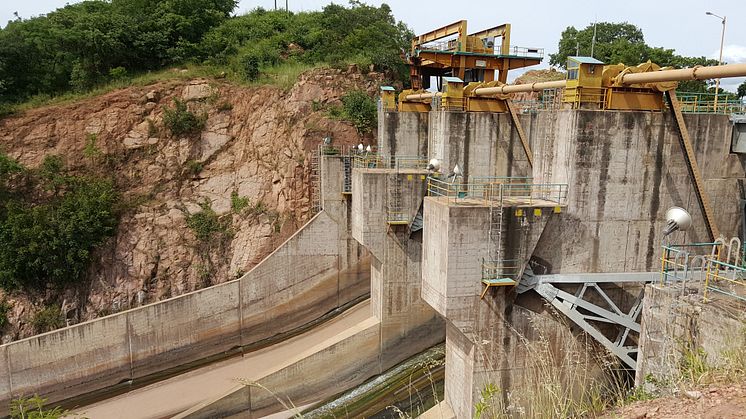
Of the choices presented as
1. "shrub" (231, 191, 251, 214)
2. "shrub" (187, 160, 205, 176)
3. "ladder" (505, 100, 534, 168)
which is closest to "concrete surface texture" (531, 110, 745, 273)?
"ladder" (505, 100, 534, 168)

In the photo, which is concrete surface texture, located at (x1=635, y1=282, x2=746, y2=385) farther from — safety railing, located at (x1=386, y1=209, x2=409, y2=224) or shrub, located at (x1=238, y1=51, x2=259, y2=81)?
shrub, located at (x1=238, y1=51, x2=259, y2=81)

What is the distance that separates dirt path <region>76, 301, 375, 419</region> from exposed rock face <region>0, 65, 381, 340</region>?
144 inches

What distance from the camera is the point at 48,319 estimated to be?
18562 millimetres

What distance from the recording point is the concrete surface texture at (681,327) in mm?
6542

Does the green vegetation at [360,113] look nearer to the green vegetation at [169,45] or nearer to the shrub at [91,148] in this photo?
the green vegetation at [169,45]

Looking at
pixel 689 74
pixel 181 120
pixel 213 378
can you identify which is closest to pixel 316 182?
pixel 181 120

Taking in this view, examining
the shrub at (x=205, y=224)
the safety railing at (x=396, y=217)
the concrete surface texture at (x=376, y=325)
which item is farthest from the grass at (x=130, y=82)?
the safety railing at (x=396, y=217)

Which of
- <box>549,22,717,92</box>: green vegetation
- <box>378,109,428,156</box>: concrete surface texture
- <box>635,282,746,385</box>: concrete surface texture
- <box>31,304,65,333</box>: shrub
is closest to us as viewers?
<box>635,282,746,385</box>: concrete surface texture

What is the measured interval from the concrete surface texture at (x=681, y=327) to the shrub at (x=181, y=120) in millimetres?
20323

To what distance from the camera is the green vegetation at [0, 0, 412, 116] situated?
24609 millimetres

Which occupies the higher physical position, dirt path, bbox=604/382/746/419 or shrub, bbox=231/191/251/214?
dirt path, bbox=604/382/746/419

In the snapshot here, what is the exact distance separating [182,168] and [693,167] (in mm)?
19402

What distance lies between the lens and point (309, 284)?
65.0 feet

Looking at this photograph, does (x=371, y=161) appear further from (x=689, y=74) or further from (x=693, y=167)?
(x=689, y=74)
